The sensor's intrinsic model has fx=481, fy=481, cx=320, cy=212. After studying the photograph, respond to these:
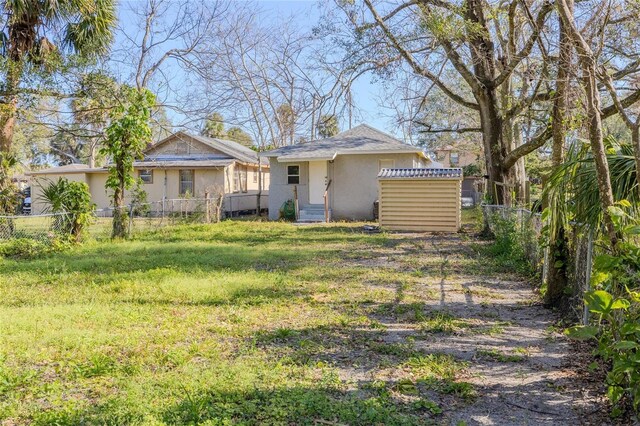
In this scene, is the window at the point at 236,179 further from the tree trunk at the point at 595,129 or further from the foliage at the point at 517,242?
the tree trunk at the point at 595,129

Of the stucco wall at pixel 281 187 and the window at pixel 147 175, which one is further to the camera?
the window at pixel 147 175

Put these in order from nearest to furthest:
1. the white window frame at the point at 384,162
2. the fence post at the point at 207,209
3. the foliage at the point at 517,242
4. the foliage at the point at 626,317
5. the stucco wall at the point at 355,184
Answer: the foliage at the point at 626,317 < the foliage at the point at 517,242 < the fence post at the point at 207,209 < the white window frame at the point at 384,162 < the stucco wall at the point at 355,184

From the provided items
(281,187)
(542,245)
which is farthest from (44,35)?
(542,245)

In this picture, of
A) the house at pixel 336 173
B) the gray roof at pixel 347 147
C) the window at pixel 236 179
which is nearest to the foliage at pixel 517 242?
the gray roof at pixel 347 147

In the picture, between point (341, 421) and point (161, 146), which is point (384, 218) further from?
point (161, 146)

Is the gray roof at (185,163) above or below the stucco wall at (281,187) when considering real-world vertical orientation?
above

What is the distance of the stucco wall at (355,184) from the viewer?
2056 centimetres

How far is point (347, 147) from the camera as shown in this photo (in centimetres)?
2058

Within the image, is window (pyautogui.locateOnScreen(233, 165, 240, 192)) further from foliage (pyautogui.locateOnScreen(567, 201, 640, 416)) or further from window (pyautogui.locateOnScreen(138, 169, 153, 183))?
foliage (pyautogui.locateOnScreen(567, 201, 640, 416))

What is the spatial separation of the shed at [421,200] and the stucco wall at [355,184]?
171 inches

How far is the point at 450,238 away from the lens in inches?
560

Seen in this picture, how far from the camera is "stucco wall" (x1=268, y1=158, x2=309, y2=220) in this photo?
21.3 metres

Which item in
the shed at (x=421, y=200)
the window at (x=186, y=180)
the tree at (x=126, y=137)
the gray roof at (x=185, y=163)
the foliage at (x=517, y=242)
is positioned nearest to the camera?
the foliage at (x=517, y=242)

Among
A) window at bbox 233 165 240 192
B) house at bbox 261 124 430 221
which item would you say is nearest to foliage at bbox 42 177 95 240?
house at bbox 261 124 430 221
